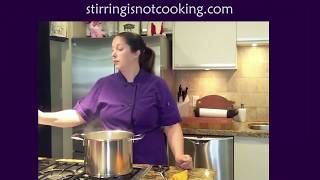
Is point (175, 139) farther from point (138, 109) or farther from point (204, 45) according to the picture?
point (204, 45)

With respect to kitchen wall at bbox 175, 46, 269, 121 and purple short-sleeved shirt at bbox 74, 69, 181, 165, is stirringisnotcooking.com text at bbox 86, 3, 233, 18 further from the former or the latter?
kitchen wall at bbox 175, 46, 269, 121

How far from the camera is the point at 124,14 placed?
88 cm

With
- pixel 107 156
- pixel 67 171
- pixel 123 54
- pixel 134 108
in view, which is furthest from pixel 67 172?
pixel 123 54

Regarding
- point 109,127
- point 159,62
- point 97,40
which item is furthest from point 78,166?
point 97,40

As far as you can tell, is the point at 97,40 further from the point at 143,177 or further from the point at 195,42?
the point at 143,177

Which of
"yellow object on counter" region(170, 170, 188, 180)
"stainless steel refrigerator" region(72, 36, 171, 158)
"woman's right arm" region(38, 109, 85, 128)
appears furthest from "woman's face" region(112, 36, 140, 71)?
"stainless steel refrigerator" region(72, 36, 171, 158)

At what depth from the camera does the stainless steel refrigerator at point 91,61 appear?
2.07 meters

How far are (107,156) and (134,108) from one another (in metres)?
0.33

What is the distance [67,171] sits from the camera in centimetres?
106

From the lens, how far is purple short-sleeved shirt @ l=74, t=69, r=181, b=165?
1255 mm

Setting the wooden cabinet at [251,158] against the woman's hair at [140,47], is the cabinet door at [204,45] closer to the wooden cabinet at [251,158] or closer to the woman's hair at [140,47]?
the wooden cabinet at [251,158]

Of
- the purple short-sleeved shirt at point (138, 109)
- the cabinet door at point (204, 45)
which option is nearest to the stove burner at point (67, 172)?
the purple short-sleeved shirt at point (138, 109)

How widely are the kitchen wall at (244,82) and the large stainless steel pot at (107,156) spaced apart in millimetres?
1437

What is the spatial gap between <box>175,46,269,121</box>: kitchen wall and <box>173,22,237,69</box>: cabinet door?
24cm
